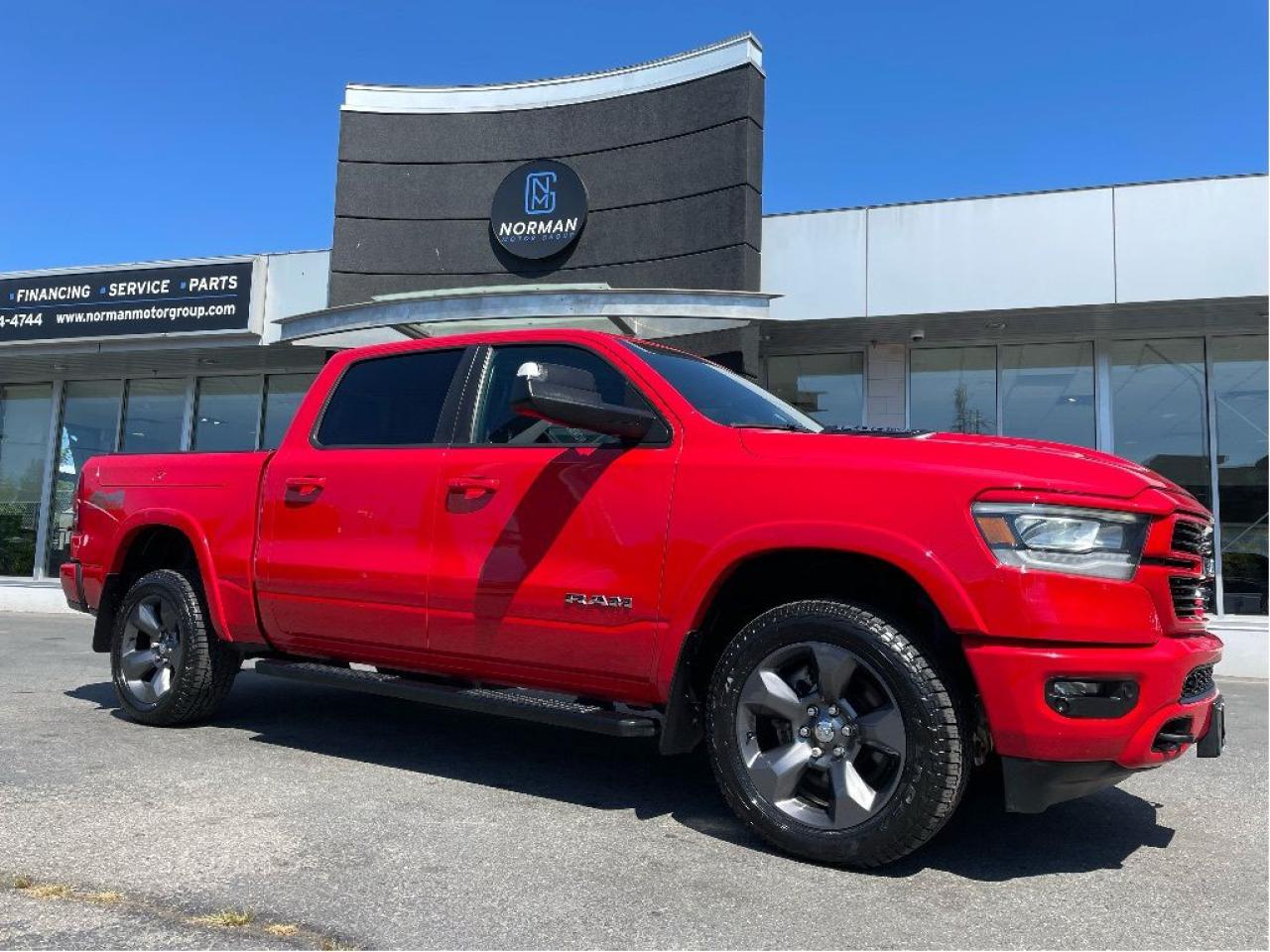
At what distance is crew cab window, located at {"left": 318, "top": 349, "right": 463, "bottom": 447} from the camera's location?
448 centimetres

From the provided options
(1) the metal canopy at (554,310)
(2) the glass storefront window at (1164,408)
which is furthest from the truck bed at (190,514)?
(2) the glass storefront window at (1164,408)

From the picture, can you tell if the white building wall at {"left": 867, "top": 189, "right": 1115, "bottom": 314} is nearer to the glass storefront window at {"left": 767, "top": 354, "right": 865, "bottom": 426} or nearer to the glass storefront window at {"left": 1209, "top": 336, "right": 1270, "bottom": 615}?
the glass storefront window at {"left": 767, "top": 354, "right": 865, "bottom": 426}

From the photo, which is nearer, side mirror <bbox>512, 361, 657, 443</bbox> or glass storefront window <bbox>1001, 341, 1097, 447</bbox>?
side mirror <bbox>512, 361, 657, 443</bbox>

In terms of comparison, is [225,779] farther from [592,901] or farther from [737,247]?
[737,247]

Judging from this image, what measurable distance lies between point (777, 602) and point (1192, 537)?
1.41 meters

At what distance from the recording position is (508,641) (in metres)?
3.91

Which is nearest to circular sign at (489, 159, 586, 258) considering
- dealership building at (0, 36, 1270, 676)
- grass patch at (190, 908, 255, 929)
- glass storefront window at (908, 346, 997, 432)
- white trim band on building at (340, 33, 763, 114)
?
dealership building at (0, 36, 1270, 676)

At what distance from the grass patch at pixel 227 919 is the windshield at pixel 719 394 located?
227 cm

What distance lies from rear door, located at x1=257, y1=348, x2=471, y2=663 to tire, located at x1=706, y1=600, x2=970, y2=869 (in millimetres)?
1512

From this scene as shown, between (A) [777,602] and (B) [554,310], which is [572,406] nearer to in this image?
(A) [777,602]

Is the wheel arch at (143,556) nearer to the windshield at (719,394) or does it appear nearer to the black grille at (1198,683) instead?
the windshield at (719,394)

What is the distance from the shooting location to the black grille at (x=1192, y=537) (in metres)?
3.18

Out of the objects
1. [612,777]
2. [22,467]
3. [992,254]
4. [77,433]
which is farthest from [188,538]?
[22,467]

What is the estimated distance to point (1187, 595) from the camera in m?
3.22
